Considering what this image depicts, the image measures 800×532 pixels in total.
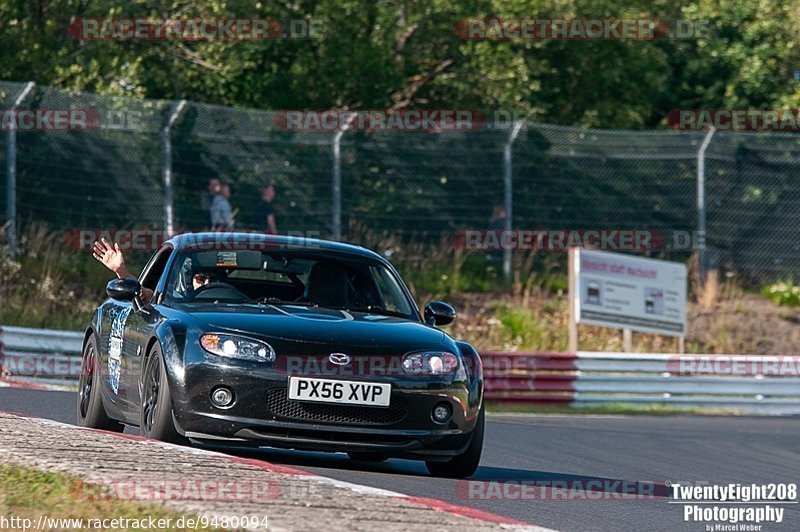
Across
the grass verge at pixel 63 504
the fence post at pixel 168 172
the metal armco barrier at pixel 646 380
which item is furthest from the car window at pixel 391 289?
the fence post at pixel 168 172

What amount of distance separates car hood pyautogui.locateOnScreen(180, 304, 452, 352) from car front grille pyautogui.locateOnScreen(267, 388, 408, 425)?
1.02 feet

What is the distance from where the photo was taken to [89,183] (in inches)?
822

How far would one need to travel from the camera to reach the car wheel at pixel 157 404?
8.57 metres

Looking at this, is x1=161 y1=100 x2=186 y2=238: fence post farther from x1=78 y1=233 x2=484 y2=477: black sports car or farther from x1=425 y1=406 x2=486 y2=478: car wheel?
x1=425 y1=406 x2=486 y2=478: car wheel

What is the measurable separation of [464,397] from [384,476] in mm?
662

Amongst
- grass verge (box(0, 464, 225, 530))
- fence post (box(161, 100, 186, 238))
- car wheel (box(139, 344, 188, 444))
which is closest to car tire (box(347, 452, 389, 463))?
car wheel (box(139, 344, 188, 444))

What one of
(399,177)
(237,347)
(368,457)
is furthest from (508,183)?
(237,347)

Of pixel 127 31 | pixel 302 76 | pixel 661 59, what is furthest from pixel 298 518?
pixel 661 59

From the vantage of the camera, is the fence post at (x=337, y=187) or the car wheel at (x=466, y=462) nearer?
the car wheel at (x=466, y=462)

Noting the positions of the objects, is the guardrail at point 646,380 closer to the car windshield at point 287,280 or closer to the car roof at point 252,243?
the car roof at point 252,243

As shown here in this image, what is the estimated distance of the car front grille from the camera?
333 inches

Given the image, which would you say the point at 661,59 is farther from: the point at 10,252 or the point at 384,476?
the point at 384,476

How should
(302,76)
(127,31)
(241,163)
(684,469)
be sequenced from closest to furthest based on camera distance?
(684,469)
(241,163)
(127,31)
(302,76)

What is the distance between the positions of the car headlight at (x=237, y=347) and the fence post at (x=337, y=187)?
13.5 m
